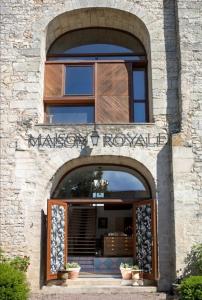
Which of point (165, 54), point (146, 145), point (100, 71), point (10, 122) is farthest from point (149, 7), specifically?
point (10, 122)

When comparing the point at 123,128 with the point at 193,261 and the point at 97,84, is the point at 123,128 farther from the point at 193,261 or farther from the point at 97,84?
the point at 193,261

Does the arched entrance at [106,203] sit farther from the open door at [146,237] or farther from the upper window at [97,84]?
the upper window at [97,84]

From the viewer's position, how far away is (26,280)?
31.1 feet

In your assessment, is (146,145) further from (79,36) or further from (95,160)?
→ (79,36)

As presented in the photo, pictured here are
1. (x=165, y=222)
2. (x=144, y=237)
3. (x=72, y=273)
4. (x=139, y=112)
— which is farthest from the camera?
(x=139, y=112)

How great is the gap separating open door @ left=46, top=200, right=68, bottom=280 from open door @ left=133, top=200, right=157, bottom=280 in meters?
1.71

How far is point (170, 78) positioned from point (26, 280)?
5.76 metres

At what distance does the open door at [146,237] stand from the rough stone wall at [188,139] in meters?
0.57

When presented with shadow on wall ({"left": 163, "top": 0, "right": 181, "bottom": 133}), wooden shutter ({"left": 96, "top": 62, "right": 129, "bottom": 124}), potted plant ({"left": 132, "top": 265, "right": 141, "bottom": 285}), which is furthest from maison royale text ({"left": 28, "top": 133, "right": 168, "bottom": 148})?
potted plant ({"left": 132, "top": 265, "right": 141, "bottom": 285})

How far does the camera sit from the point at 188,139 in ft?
32.4

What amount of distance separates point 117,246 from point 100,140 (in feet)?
16.4

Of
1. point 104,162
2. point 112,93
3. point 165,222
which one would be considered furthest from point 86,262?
point 112,93

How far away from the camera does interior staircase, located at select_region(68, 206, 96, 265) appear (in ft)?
48.4

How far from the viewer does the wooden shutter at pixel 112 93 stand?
35.5ft
